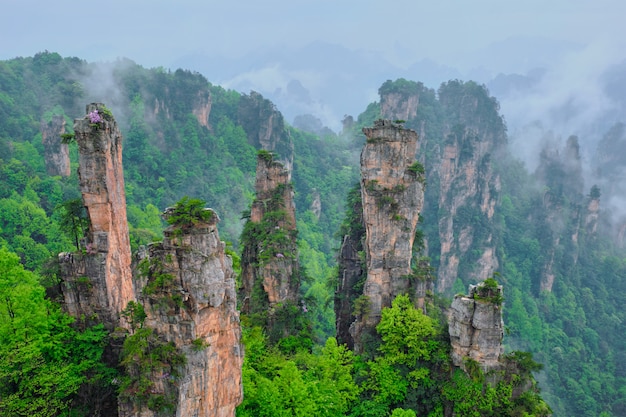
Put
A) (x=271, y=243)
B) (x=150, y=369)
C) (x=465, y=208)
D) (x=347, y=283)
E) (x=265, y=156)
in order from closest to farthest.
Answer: (x=150, y=369)
(x=271, y=243)
(x=347, y=283)
(x=265, y=156)
(x=465, y=208)

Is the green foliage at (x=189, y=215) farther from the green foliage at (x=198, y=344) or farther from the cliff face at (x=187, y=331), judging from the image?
the green foliage at (x=198, y=344)

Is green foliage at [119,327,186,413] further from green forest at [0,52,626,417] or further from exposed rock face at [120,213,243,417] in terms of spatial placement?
green forest at [0,52,626,417]

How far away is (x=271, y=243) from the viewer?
27312mm

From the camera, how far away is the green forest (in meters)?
17.7

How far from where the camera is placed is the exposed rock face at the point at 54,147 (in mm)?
48281

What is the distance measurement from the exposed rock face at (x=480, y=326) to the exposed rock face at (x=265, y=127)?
174ft

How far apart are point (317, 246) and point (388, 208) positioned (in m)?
36.6

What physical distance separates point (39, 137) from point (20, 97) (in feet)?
39.0

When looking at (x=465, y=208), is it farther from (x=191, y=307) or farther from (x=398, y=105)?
(x=191, y=307)

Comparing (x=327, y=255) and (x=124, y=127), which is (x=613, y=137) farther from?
(x=124, y=127)

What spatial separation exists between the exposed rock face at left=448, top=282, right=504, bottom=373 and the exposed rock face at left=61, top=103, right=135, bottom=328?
1429 centimetres

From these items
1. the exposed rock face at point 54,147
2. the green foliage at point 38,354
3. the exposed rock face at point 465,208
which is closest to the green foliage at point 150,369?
the green foliage at point 38,354

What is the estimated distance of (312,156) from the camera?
82500mm

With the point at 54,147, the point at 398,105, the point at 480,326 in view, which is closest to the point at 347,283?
the point at 480,326
